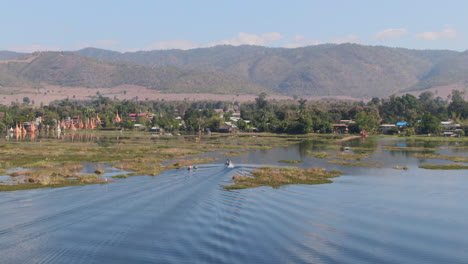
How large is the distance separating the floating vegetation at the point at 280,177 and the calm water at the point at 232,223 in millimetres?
1889

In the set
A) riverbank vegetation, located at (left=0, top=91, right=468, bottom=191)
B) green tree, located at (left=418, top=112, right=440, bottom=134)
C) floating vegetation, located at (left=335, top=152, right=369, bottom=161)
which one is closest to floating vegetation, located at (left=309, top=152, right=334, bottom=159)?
riverbank vegetation, located at (left=0, top=91, right=468, bottom=191)

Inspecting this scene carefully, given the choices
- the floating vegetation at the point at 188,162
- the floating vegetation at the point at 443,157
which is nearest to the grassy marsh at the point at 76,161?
the floating vegetation at the point at 188,162

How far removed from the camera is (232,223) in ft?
105

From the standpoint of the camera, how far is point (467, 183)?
50.6 m

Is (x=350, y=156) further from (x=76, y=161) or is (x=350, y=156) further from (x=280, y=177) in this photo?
(x=76, y=161)

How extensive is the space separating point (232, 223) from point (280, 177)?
64.3 ft

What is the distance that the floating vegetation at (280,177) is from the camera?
47.6 meters

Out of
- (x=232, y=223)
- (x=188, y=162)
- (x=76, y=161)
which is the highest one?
(x=76, y=161)

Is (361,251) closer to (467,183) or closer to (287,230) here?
(287,230)

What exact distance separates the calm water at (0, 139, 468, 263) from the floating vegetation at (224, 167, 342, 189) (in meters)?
1.89

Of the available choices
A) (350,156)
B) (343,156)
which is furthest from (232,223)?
(350,156)

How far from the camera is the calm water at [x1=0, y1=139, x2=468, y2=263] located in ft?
86.2

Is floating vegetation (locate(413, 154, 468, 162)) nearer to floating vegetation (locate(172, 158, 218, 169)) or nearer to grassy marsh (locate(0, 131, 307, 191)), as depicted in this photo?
grassy marsh (locate(0, 131, 307, 191))

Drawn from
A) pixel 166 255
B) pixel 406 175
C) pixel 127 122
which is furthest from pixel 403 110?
pixel 166 255
